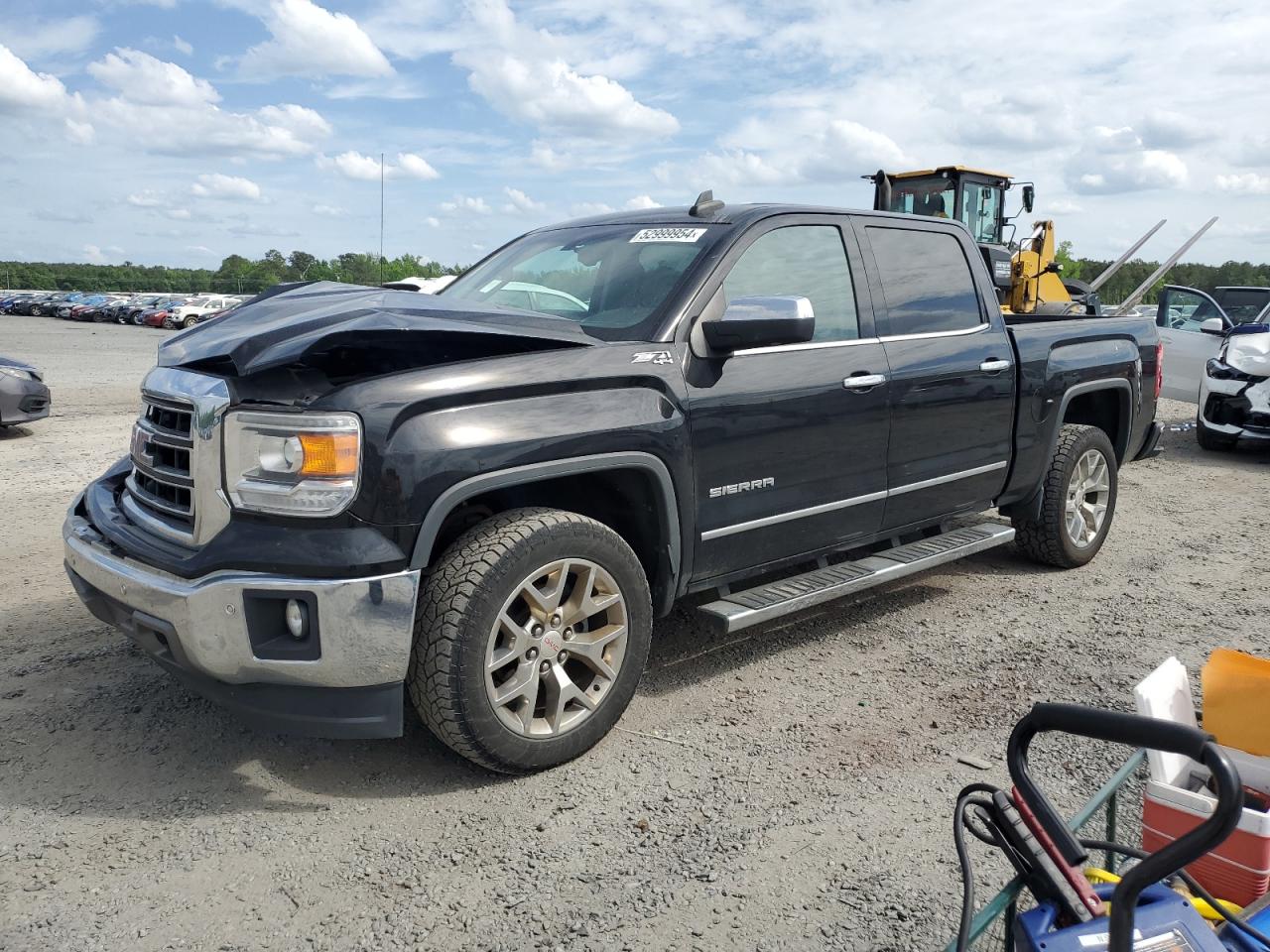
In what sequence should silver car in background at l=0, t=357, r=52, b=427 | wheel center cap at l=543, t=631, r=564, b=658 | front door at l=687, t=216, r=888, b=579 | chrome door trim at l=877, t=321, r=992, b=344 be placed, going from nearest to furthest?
wheel center cap at l=543, t=631, r=564, b=658 < front door at l=687, t=216, r=888, b=579 < chrome door trim at l=877, t=321, r=992, b=344 < silver car in background at l=0, t=357, r=52, b=427

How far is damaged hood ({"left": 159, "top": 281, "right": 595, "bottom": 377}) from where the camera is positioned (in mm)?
2990

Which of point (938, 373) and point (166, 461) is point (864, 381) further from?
point (166, 461)

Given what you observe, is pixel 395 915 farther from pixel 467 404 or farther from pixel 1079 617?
pixel 1079 617

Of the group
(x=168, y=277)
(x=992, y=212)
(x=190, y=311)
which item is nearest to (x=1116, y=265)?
(x=992, y=212)

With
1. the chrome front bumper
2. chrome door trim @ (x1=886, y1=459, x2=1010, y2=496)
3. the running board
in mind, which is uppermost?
chrome door trim @ (x1=886, y1=459, x2=1010, y2=496)

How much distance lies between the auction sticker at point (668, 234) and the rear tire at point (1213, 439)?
8.03 metres

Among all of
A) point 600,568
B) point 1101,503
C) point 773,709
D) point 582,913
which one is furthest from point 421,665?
point 1101,503

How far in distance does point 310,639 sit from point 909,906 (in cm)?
180

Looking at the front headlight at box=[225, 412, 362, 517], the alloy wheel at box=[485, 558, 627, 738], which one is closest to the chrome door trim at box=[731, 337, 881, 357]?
the alloy wheel at box=[485, 558, 627, 738]

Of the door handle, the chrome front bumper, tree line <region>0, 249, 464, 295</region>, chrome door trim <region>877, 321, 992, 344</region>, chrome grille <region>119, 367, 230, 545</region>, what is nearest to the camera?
the chrome front bumper

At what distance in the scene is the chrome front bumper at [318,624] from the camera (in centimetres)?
289

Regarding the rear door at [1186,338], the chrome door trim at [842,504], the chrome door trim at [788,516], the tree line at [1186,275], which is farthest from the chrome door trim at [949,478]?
the tree line at [1186,275]

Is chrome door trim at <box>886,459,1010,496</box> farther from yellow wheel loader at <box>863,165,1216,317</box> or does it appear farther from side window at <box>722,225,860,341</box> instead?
yellow wheel loader at <box>863,165,1216,317</box>

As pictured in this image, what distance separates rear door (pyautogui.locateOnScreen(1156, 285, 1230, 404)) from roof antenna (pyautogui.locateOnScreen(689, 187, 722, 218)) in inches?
320
